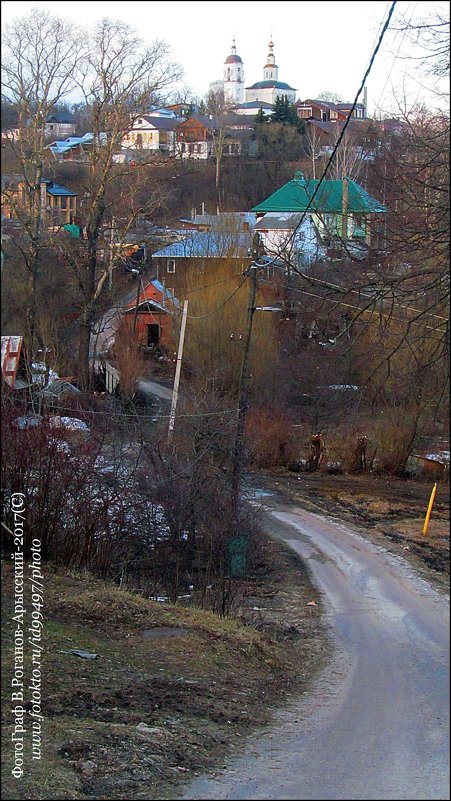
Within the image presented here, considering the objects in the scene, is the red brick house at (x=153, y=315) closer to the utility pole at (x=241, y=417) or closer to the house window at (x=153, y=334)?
the house window at (x=153, y=334)

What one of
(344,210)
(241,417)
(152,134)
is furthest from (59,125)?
(152,134)

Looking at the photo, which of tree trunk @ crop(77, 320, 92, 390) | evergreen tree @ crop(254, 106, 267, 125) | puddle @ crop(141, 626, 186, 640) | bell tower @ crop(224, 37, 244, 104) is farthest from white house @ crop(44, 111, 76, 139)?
tree trunk @ crop(77, 320, 92, 390)

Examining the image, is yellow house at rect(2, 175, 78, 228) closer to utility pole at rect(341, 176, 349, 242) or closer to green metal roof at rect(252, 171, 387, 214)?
green metal roof at rect(252, 171, 387, 214)

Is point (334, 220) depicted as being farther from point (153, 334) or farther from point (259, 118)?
point (153, 334)

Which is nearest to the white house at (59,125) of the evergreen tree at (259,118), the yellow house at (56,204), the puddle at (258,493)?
the yellow house at (56,204)

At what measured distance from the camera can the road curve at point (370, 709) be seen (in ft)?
8.66

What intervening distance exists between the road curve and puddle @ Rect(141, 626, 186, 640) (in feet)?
3.84

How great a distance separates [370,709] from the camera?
123 inches

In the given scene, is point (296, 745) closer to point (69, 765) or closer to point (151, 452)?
point (69, 765)

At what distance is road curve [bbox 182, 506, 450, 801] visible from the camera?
264 cm

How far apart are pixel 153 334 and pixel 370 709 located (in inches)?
602

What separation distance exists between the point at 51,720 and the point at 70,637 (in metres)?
1.35

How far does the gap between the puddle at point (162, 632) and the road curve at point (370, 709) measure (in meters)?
1.17

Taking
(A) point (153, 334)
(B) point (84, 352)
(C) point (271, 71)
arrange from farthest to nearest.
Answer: (A) point (153, 334) < (B) point (84, 352) < (C) point (271, 71)
